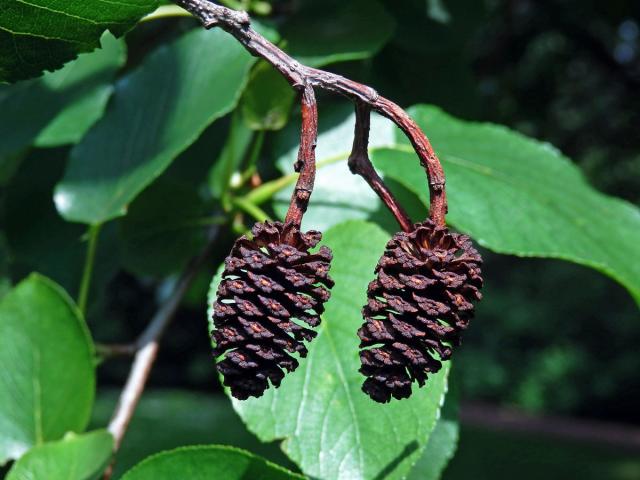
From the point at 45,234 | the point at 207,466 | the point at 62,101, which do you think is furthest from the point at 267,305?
the point at 45,234

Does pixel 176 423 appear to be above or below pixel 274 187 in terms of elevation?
below

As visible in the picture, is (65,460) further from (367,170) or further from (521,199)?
(521,199)

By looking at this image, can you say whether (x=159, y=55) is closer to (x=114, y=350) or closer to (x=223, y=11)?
A: (x=114, y=350)

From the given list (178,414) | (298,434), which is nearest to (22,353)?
(298,434)

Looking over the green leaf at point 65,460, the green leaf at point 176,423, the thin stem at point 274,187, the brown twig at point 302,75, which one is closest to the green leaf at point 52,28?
the brown twig at point 302,75

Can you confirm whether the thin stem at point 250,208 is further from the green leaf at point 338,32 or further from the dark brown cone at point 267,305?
the dark brown cone at point 267,305

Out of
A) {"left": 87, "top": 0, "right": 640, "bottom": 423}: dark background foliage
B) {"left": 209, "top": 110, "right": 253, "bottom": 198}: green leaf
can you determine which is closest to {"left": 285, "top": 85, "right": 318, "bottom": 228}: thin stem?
{"left": 209, "top": 110, "right": 253, "bottom": 198}: green leaf
